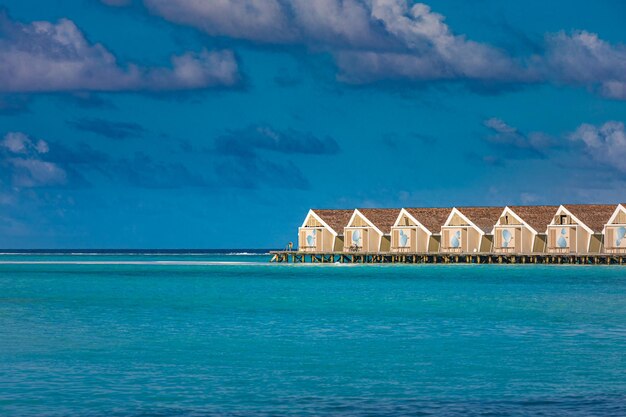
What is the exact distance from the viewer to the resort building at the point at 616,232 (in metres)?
82.1

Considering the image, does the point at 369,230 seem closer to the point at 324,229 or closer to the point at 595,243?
the point at 324,229

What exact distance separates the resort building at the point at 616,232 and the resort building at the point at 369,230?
1975 centimetres

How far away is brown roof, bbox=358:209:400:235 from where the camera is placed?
3757 inches

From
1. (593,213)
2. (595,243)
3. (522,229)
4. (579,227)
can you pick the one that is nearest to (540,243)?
(522,229)

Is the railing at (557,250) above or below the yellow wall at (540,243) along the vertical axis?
below

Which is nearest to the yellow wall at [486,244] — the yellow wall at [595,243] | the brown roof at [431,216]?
the brown roof at [431,216]

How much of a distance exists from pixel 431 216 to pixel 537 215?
9.48 meters

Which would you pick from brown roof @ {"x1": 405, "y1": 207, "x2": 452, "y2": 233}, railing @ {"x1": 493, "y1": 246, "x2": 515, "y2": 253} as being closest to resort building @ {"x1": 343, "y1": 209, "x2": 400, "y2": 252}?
brown roof @ {"x1": 405, "y1": 207, "x2": 452, "y2": 233}

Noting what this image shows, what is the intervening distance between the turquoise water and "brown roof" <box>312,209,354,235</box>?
149 feet

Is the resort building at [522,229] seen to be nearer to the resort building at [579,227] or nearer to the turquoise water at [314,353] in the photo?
the resort building at [579,227]

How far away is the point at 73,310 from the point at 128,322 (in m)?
6.33

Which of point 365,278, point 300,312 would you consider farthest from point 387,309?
point 365,278

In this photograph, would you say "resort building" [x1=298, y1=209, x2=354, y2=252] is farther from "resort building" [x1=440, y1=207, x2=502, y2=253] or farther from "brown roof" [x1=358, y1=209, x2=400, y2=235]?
"resort building" [x1=440, y1=207, x2=502, y2=253]

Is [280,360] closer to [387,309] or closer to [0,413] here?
[0,413]
